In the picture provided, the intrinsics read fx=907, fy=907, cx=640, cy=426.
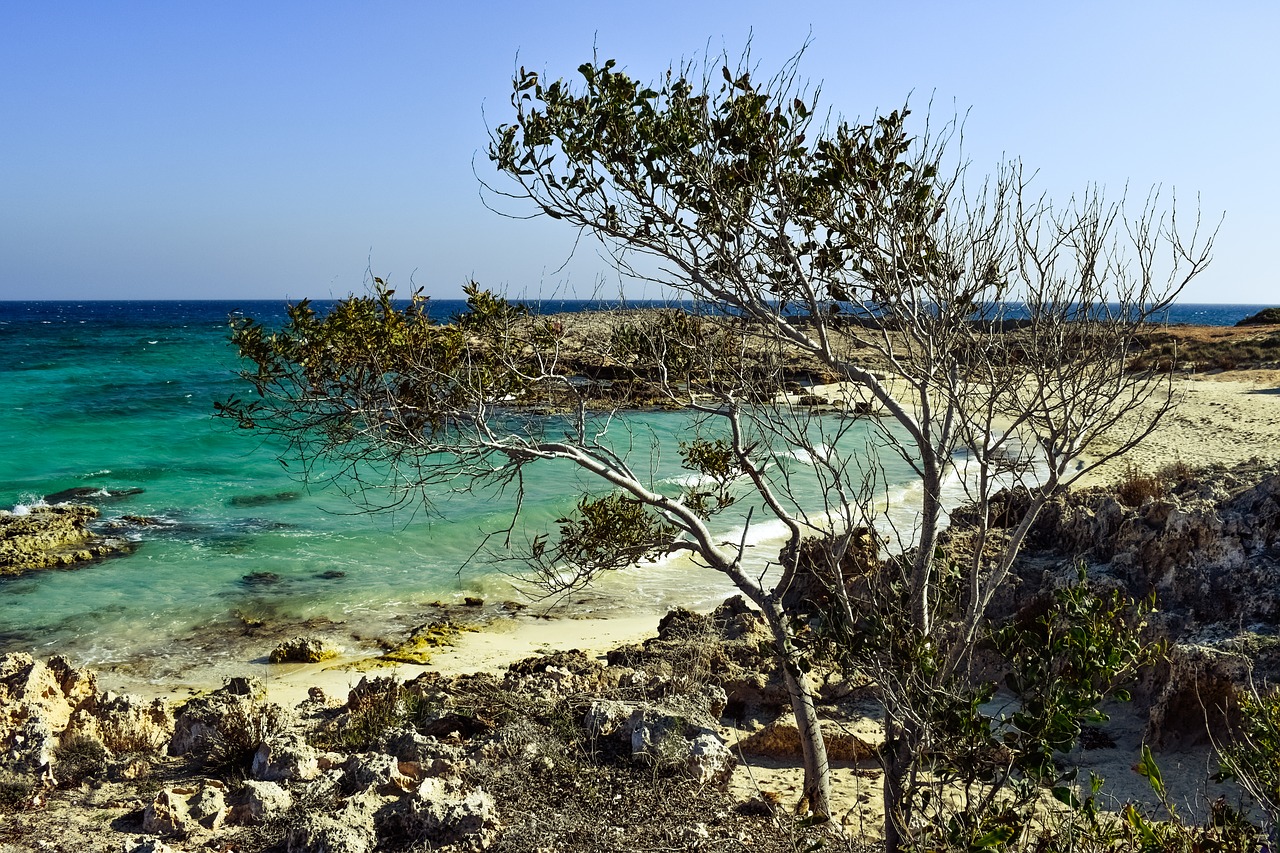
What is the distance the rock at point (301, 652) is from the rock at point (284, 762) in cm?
475

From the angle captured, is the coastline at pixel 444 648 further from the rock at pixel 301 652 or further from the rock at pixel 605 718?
the rock at pixel 605 718

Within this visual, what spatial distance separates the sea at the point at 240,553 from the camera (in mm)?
12023

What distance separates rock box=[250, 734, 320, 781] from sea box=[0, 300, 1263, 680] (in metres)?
2.48

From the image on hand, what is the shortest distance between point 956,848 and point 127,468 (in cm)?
2459

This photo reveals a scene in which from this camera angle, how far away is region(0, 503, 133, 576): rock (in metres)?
14.8

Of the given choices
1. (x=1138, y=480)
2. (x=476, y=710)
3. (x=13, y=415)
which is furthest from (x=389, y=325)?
(x=13, y=415)

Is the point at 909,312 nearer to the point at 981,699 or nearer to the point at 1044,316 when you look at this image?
the point at 1044,316

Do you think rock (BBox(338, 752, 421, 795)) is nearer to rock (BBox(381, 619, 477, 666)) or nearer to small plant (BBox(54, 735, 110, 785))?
small plant (BBox(54, 735, 110, 785))

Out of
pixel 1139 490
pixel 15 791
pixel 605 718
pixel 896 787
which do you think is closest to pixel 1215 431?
pixel 1139 490

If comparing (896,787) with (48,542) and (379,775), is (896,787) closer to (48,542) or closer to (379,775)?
(379,775)

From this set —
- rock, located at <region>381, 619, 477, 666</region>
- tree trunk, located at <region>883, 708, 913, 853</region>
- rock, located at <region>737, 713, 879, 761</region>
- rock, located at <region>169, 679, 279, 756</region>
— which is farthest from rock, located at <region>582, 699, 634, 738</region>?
rock, located at <region>381, 619, 477, 666</region>

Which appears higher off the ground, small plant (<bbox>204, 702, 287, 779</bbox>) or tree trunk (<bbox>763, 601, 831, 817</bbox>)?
tree trunk (<bbox>763, 601, 831, 817</bbox>)

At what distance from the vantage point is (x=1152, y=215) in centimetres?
470

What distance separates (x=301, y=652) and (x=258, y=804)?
5647mm
